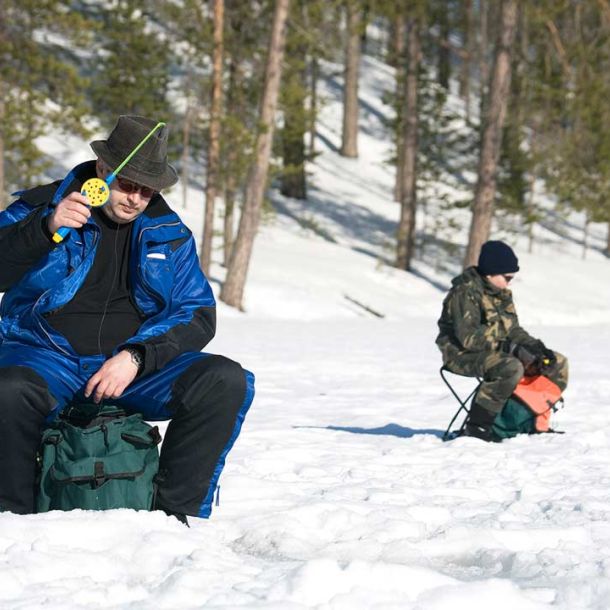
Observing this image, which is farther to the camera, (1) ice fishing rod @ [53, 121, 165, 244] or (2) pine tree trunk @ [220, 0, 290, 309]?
(2) pine tree trunk @ [220, 0, 290, 309]

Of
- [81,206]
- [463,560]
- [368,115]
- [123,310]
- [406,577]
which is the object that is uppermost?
[81,206]

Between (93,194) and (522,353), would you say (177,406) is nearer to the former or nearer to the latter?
(93,194)

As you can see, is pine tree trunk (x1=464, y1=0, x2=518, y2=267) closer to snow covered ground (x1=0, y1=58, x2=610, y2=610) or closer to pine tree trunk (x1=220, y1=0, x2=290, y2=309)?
pine tree trunk (x1=220, y1=0, x2=290, y2=309)

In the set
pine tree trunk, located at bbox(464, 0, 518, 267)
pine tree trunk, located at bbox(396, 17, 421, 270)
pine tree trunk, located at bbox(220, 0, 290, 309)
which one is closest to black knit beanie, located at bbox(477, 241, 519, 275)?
pine tree trunk, located at bbox(220, 0, 290, 309)

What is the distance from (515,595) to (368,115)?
3674cm

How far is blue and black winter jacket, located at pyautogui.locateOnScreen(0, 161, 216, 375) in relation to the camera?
12.6ft

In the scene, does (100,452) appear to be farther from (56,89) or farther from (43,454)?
(56,89)

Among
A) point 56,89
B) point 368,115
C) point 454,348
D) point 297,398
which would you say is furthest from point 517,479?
point 368,115

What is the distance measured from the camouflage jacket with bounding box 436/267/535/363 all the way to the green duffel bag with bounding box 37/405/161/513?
10.6 ft

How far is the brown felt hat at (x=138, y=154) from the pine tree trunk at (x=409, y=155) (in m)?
20.0

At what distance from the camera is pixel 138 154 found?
13.0ft

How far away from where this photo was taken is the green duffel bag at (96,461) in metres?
3.74

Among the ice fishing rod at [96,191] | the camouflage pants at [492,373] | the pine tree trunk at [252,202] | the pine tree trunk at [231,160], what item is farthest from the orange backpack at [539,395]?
the pine tree trunk at [231,160]

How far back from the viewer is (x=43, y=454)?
377cm
